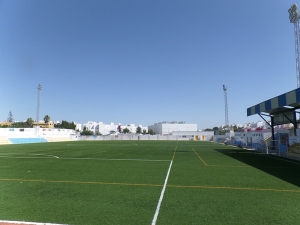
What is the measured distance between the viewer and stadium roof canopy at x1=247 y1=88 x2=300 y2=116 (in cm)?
1714

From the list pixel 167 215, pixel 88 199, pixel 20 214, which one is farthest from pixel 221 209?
pixel 20 214

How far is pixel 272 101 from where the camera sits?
22.3 metres

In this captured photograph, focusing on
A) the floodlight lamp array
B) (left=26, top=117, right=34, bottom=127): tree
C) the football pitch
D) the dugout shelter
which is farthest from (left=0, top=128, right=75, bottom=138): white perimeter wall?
(left=26, top=117, right=34, bottom=127): tree

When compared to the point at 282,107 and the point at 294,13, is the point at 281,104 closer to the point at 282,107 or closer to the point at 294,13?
the point at 282,107

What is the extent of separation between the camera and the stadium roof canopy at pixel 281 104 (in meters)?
17.1

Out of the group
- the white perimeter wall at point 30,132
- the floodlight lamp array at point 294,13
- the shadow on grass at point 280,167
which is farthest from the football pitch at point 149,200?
the white perimeter wall at point 30,132

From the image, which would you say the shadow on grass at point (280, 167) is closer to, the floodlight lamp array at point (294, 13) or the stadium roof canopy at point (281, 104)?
the stadium roof canopy at point (281, 104)

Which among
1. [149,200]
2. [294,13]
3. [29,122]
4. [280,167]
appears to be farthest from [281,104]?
[29,122]

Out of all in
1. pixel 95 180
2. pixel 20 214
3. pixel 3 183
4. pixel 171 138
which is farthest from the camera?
pixel 171 138

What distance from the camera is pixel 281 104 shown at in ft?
65.0

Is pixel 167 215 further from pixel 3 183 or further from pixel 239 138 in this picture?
pixel 239 138

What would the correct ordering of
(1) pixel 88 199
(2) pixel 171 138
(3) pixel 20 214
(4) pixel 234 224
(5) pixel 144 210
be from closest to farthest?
(4) pixel 234 224 < (3) pixel 20 214 < (5) pixel 144 210 < (1) pixel 88 199 < (2) pixel 171 138

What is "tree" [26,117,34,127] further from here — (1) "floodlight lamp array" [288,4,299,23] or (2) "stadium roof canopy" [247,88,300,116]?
(1) "floodlight lamp array" [288,4,299,23]

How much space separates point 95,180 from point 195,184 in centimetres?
430
